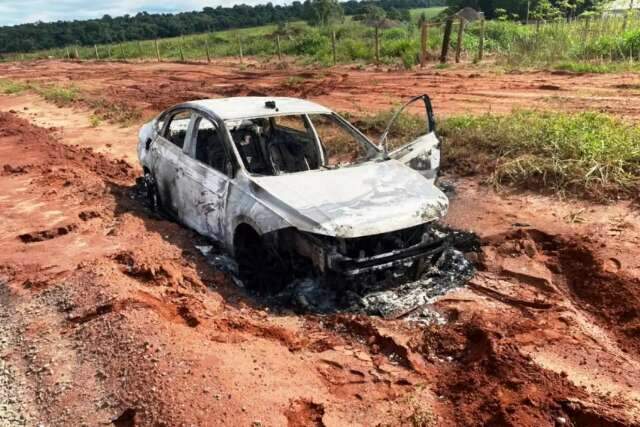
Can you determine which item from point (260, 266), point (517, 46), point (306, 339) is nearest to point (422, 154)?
point (260, 266)

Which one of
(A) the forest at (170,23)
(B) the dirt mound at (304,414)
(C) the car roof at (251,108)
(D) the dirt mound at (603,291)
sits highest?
(A) the forest at (170,23)

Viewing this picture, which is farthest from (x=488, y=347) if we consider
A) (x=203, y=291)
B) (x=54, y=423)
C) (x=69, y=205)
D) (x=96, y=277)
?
(x=69, y=205)

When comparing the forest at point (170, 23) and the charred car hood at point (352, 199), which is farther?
the forest at point (170, 23)

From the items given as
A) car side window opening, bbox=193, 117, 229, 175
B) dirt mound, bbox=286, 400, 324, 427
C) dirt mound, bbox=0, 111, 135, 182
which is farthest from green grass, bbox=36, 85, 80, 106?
dirt mound, bbox=286, 400, 324, 427

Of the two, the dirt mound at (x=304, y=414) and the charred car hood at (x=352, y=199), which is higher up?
the charred car hood at (x=352, y=199)

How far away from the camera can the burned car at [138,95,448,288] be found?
5.04m

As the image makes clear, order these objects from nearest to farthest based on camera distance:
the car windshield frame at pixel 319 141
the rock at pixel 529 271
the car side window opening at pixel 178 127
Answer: the rock at pixel 529 271 < the car windshield frame at pixel 319 141 < the car side window opening at pixel 178 127

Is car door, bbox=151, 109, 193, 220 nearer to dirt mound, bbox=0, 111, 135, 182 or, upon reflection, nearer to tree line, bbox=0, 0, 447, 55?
dirt mound, bbox=0, 111, 135, 182

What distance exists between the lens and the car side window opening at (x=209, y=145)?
623 cm

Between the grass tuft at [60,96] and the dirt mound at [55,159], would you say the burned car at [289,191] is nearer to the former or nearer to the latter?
the dirt mound at [55,159]

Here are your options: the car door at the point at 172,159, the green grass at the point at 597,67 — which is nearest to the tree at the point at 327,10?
the green grass at the point at 597,67

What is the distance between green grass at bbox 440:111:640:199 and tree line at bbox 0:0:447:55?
5008 cm

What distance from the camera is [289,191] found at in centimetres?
548

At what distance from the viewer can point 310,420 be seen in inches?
149
